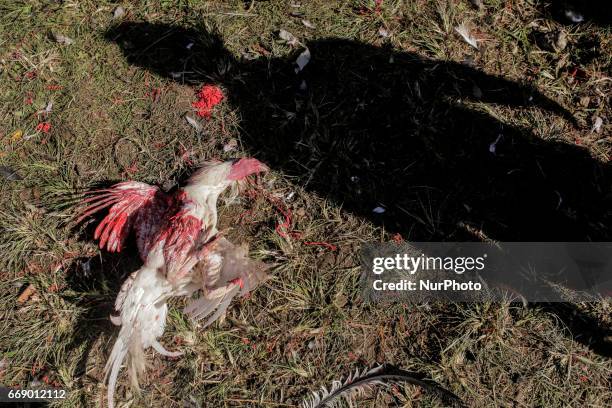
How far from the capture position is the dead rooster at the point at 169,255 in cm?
338

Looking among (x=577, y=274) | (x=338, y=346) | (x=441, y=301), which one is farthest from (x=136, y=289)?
(x=577, y=274)

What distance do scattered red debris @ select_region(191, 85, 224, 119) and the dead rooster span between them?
49cm

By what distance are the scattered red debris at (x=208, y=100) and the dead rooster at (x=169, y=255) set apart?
49 cm

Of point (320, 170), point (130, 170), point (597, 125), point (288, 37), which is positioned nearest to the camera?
point (597, 125)

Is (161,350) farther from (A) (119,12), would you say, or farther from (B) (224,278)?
(A) (119,12)

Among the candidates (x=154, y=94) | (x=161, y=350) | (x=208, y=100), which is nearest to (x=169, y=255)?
(x=161, y=350)

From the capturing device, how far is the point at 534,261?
3.73 m

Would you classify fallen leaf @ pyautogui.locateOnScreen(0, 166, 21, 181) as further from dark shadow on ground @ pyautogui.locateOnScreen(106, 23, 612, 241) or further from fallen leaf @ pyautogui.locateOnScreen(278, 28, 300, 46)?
fallen leaf @ pyautogui.locateOnScreen(278, 28, 300, 46)

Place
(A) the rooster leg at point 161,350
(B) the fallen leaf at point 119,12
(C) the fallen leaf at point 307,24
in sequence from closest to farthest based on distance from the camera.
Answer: (A) the rooster leg at point 161,350 < (C) the fallen leaf at point 307,24 < (B) the fallen leaf at point 119,12

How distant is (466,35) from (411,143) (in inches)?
37.9

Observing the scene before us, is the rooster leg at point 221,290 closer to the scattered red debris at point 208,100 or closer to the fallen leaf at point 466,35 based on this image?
the scattered red debris at point 208,100

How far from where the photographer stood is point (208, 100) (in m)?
4.14

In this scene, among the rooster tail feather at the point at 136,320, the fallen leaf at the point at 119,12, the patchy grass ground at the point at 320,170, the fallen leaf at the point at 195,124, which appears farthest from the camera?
the fallen leaf at the point at 119,12

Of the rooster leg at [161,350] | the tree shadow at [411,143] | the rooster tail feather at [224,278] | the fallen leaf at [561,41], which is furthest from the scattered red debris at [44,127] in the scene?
the fallen leaf at [561,41]
